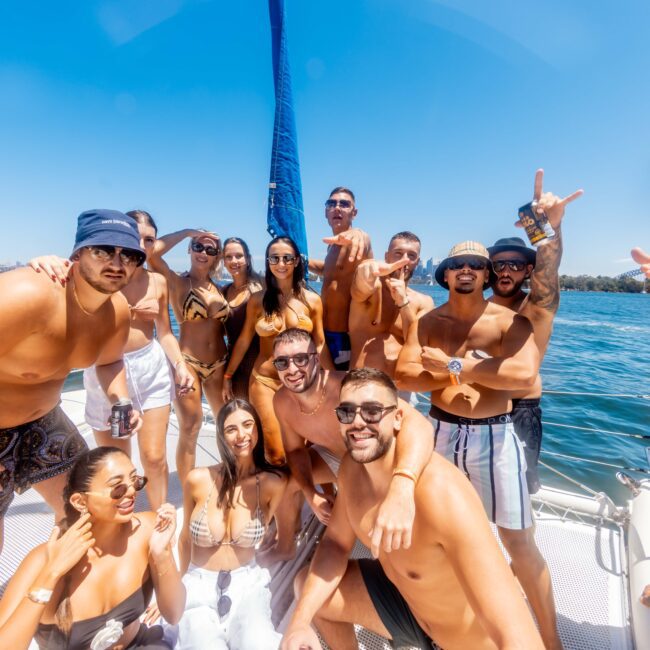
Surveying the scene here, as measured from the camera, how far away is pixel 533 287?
229 centimetres

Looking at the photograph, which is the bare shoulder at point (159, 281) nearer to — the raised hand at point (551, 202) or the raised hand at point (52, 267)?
the raised hand at point (52, 267)

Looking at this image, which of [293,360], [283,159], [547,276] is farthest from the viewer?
[283,159]

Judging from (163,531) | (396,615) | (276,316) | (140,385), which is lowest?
(396,615)

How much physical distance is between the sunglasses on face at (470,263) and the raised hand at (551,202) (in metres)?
0.45

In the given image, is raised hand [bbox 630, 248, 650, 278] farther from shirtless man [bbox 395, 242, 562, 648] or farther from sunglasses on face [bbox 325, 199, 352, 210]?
sunglasses on face [bbox 325, 199, 352, 210]

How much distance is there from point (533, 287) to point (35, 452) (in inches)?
130

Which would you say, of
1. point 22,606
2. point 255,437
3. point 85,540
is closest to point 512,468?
point 255,437

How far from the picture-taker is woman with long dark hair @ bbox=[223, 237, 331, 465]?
9.65 feet

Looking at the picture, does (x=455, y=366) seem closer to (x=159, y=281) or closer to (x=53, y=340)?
(x=53, y=340)

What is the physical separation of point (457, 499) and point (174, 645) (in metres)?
1.77

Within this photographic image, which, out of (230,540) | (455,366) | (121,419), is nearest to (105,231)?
(121,419)

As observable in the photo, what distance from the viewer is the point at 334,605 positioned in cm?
189

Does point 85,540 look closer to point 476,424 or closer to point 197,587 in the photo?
point 197,587

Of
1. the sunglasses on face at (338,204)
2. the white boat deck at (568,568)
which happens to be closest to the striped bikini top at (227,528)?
the white boat deck at (568,568)
